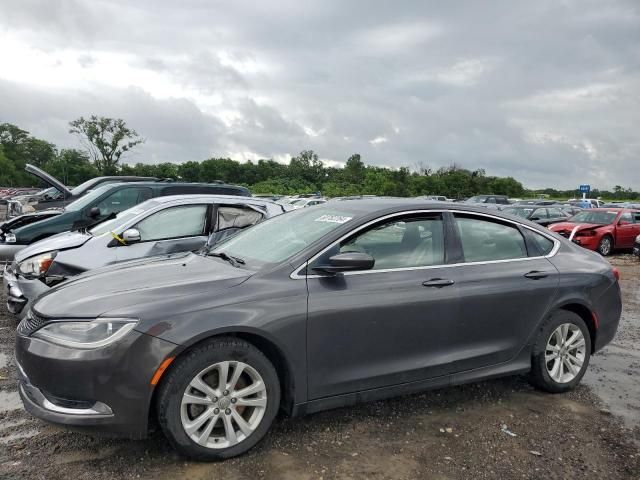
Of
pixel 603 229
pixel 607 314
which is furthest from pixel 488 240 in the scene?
pixel 603 229

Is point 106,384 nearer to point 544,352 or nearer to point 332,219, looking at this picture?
point 332,219

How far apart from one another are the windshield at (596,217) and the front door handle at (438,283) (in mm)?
14084

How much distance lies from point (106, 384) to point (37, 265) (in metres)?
3.44

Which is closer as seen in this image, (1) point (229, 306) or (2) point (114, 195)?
(1) point (229, 306)

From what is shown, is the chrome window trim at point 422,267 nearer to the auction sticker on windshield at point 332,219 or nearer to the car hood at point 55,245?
the auction sticker on windshield at point 332,219

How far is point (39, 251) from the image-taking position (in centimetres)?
581

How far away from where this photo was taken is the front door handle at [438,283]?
3.73 m

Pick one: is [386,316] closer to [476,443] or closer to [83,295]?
[476,443]

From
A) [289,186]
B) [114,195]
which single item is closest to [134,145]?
[289,186]

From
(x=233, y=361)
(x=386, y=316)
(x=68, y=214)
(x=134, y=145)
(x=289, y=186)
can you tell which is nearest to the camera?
(x=233, y=361)

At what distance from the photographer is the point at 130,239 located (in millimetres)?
6098

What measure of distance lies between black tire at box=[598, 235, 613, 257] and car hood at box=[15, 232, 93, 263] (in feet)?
46.4

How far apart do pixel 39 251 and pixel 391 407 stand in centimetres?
417

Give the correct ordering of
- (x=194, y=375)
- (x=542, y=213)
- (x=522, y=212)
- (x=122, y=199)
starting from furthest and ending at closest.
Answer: (x=522, y=212), (x=542, y=213), (x=122, y=199), (x=194, y=375)
